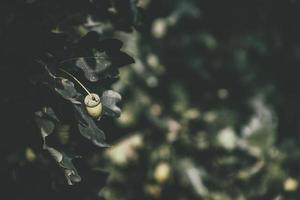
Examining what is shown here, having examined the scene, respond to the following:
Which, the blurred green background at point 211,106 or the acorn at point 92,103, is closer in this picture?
the acorn at point 92,103

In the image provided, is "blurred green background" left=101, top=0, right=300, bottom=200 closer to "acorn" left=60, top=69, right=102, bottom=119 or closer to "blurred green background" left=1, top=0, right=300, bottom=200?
"blurred green background" left=1, top=0, right=300, bottom=200

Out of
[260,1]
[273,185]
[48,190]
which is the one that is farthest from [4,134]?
[260,1]

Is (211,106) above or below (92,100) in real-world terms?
above

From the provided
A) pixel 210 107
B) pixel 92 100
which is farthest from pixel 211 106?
pixel 92 100

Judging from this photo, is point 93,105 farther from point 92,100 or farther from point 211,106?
point 211,106

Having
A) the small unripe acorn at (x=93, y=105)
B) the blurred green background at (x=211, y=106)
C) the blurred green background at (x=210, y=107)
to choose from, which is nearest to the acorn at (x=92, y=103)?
the small unripe acorn at (x=93, y=105)

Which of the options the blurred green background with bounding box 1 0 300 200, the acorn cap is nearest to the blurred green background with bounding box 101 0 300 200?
the blurred green background with bounding box 1 0 300 200

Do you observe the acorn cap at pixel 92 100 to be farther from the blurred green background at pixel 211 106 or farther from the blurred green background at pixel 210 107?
the blurred green background at pixel 211 106
